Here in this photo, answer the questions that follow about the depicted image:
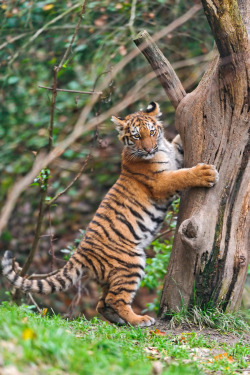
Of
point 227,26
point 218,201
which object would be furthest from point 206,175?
point 227,26

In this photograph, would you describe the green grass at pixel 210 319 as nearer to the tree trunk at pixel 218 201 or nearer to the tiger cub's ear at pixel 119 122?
the tree trunk at pixel 218 201

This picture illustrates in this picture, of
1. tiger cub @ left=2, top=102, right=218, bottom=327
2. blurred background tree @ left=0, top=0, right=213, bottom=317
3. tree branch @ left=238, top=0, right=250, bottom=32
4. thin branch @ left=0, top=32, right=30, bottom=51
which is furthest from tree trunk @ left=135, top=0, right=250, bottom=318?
thin branch @ left=0, top=32, right=30, bottom=51

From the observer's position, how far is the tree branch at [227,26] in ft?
16.1

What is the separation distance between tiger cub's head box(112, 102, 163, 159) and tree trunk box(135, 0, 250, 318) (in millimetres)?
687

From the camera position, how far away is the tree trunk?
5.47 meters

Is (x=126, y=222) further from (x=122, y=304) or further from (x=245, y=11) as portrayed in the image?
(x=245, y=11)

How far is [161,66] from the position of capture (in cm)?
586

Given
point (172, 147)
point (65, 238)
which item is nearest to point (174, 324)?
point (172, 147)

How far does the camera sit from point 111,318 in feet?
20.3

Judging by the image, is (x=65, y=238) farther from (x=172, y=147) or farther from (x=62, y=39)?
(x=172, y=147)

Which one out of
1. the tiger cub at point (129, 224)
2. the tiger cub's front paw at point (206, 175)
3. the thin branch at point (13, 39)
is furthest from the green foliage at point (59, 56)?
the tiger cub's front paw at point (206, 175)

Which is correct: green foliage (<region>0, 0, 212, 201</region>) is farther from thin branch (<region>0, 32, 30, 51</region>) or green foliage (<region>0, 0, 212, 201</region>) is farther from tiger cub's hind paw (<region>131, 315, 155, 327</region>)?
tiger cub's hind paw (<region>131, 315, 155, 327</region>)

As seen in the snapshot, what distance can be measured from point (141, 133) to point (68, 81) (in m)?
5.59

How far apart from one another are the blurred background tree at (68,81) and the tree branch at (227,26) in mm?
4771
